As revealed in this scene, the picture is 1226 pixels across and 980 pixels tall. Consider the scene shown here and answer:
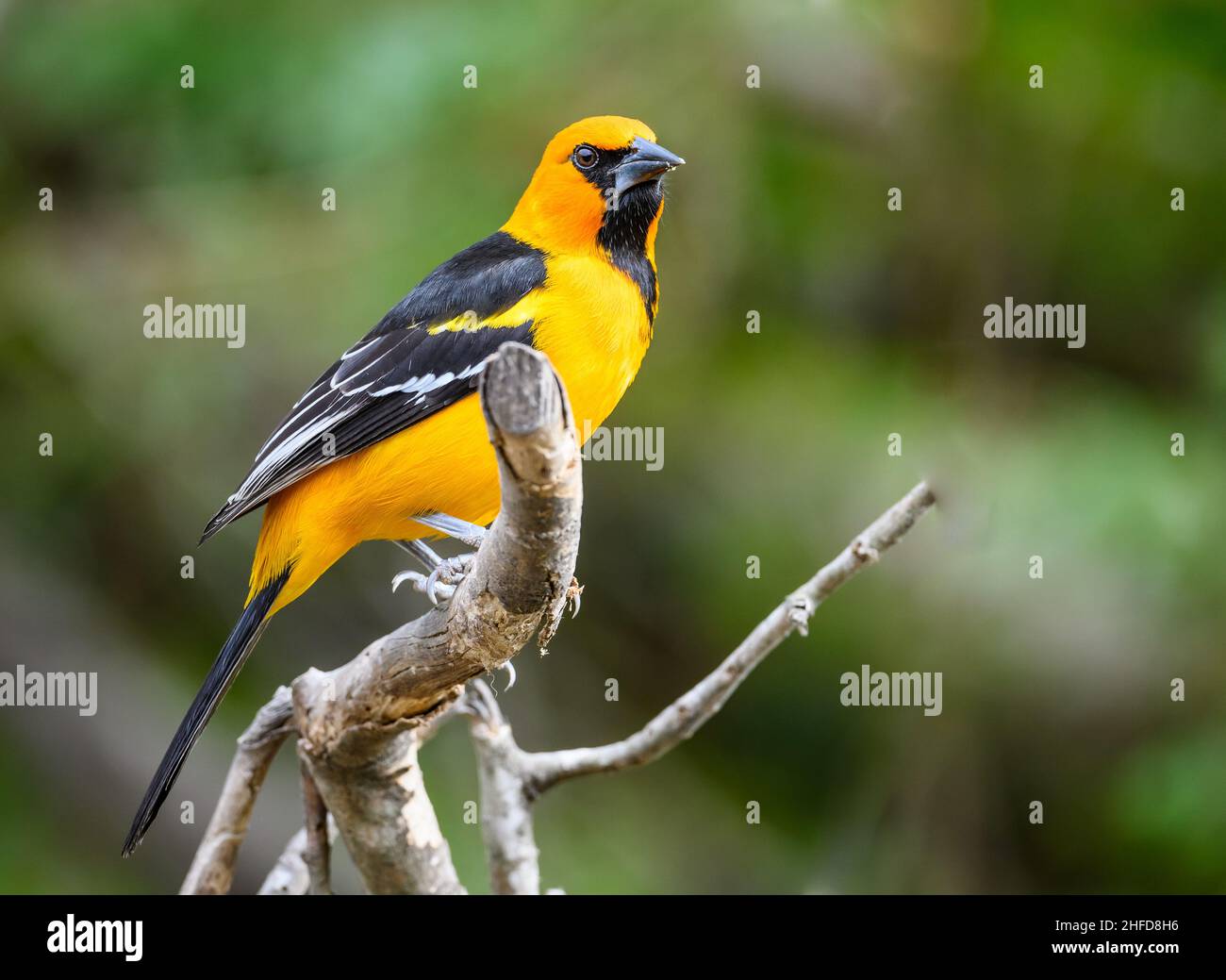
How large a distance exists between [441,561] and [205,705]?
0.91 m

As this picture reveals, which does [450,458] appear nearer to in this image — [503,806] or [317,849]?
[503,806]

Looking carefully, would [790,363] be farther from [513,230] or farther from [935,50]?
[513,230]

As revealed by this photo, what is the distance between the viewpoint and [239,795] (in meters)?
4.38

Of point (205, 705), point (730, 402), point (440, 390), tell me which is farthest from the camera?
point (730, 402)

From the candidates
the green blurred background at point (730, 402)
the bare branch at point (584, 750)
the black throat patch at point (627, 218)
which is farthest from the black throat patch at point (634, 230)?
the bare branch at point (584, 750)

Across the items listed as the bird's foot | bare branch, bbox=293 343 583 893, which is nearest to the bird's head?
the bird's foot

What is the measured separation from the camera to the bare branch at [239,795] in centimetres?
432

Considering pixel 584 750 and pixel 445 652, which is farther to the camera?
pixel 584 750

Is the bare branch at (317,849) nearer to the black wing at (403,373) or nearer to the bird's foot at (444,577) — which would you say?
the bird's foot at (444,577)

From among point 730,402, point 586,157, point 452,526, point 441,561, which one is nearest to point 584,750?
point 441,561

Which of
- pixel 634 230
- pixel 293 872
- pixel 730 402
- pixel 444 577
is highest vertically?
pixel 634 230

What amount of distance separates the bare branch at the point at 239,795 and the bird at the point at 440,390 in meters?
0.20

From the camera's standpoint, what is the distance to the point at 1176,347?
7438 millimetres

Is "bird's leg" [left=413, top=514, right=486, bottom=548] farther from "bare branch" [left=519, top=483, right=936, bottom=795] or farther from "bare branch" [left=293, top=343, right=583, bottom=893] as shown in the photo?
"bare branch" [left=519, top=483, right=936, bottom=795]
